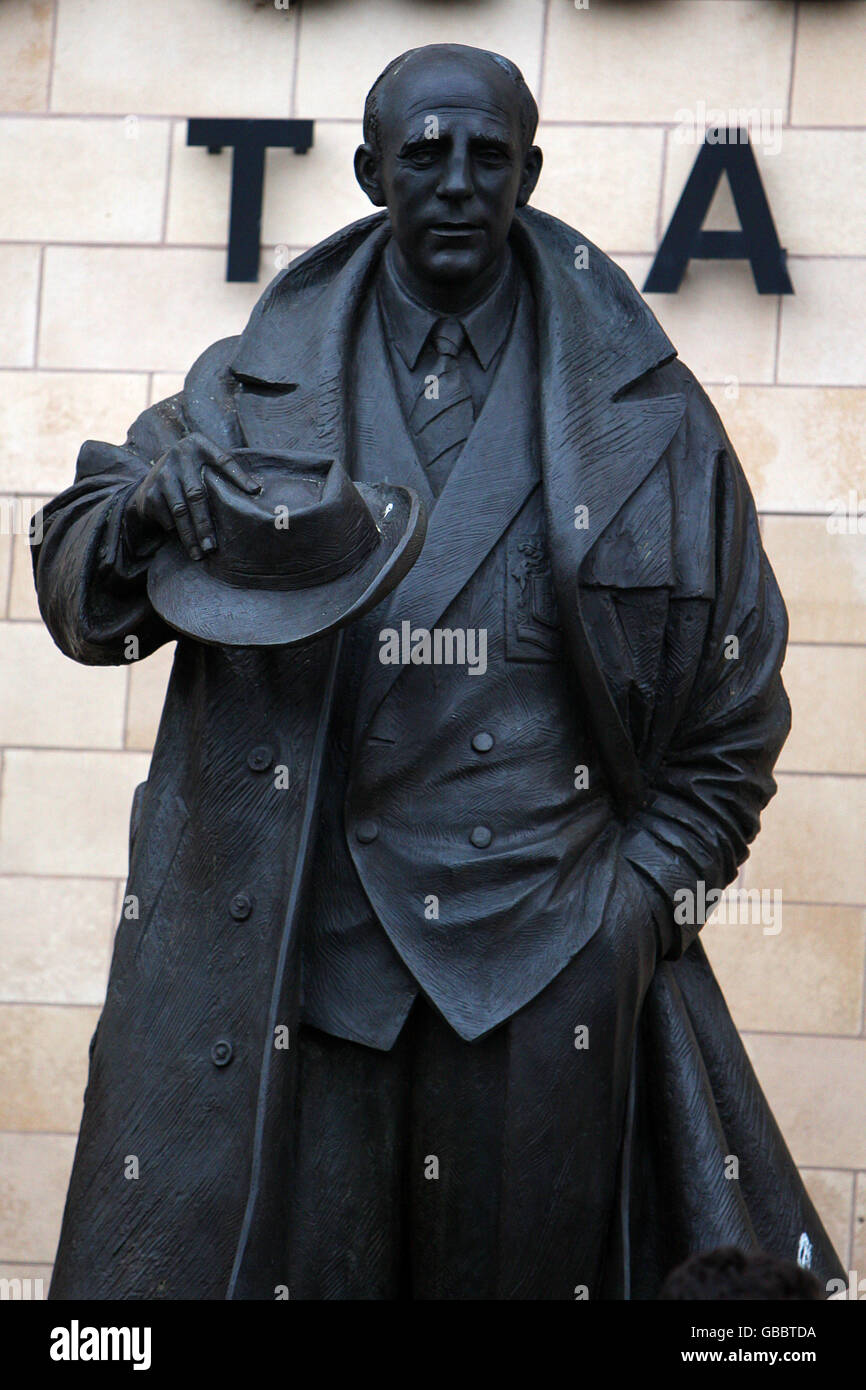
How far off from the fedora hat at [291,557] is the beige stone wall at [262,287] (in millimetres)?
3091

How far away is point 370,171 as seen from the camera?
360 centimetres

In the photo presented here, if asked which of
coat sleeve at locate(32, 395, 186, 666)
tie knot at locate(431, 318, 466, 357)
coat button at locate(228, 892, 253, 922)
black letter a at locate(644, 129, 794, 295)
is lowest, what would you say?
coat button at locate(228, 892, 253, 922)

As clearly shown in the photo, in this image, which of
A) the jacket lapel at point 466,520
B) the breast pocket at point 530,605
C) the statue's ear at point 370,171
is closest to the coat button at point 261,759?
the jacket lapel at point 466,520

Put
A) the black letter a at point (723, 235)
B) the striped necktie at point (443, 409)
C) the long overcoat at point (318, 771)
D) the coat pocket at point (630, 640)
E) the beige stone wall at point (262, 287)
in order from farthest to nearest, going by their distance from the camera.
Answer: the black letter a at point (723, 235)
the beige stone wall at point (262, 287)
the striped necktie at point (443, 409)
the coat pocket at point (630, 640)
the long overcoat at point (318, 771)

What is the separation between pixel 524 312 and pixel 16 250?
11.0 ft

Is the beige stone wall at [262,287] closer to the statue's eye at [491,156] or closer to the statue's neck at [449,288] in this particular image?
the statue's neck at [449,288]

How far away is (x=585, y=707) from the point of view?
3469 mm

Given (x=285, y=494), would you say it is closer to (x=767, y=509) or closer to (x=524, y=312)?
(x=524, y=312)

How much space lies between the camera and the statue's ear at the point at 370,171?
11.7ft

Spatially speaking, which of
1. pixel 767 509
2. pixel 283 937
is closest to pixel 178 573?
pixel 283 937

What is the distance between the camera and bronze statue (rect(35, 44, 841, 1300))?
3.33 m

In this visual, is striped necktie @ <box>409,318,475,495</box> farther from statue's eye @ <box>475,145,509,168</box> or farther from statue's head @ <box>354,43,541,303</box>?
statue's eye @ <box>475,145,509,168</box>

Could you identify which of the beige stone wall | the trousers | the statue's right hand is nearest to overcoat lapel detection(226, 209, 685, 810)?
the statue's right hand

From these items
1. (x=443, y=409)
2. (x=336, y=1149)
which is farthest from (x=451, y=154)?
(x=336, y=1149)
